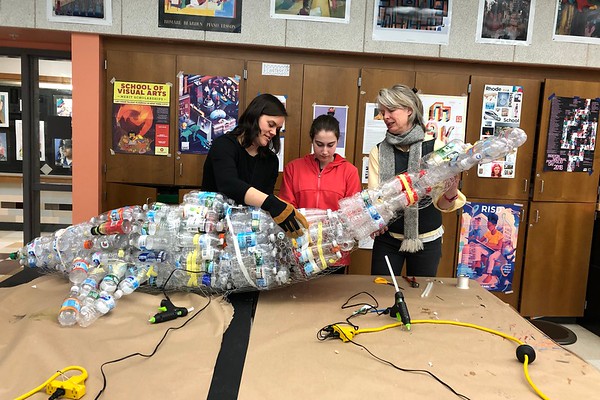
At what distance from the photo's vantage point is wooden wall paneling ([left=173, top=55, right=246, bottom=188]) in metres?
2.98

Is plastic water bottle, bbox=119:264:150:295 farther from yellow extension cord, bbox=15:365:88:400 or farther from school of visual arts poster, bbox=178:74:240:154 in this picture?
school of visual arts poster, bbox=178:74:240:154

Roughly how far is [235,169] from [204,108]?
146 centimetres

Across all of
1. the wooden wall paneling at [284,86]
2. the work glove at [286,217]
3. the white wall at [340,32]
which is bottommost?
the work glove at [286,217]

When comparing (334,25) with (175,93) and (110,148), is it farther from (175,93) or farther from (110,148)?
(110,148)

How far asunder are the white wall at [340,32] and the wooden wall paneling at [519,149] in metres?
0.16

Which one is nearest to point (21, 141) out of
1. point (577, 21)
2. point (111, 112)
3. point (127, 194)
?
point (111, 112)

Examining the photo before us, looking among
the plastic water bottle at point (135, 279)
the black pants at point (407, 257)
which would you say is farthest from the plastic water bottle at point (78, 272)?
the black pants at point (407, 257)

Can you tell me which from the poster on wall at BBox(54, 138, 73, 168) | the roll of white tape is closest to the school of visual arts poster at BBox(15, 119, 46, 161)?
the poster on wall at BBox(54, 138, 73, 168)

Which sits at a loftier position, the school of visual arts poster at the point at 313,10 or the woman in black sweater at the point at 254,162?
the school of visual arts poster at the point at 313,10

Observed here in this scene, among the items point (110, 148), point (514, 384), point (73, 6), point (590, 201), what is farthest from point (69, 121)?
point (590, 201)

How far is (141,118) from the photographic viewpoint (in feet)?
9.84

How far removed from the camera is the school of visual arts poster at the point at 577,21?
3.05m

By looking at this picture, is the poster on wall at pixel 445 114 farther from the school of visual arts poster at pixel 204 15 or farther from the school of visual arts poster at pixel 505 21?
the school of visual arts poster at pixel 204 15

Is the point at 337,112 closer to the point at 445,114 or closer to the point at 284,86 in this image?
the point at 284,86
